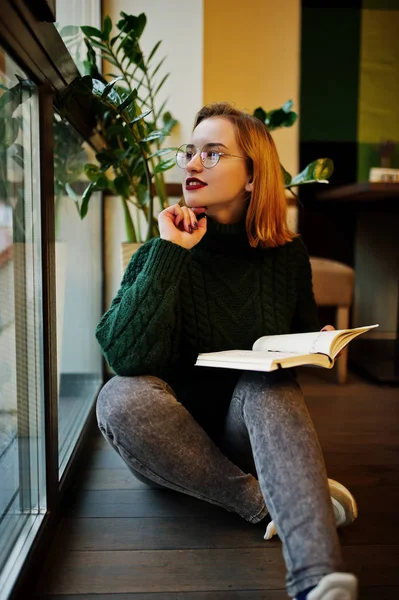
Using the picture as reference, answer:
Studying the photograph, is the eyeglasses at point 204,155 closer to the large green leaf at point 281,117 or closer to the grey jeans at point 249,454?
the grey jeans at point 249,454

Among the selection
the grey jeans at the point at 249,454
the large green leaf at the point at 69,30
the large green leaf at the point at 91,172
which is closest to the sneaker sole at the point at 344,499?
the grey jeans at the point at 249,454

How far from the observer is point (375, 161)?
300cm

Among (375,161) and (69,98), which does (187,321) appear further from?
(375,161)

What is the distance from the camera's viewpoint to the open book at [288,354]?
927 mm

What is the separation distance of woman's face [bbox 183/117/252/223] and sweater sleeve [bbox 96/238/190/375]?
0.15 m

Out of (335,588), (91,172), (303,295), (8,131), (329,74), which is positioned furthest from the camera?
(329,74)

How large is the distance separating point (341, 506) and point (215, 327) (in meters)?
0.44

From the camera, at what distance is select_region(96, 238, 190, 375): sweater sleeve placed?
1.12m

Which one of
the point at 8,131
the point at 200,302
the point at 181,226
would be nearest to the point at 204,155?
the point at 181,226

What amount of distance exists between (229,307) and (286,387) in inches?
10.8

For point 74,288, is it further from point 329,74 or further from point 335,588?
point 329,74

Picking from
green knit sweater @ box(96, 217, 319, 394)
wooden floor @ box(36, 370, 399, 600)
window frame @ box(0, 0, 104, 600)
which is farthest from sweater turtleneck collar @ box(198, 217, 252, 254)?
wooden floor @ box(36, 370, 399, 600)

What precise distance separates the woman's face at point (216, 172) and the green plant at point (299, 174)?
0.48m

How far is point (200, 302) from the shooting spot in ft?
4.11
